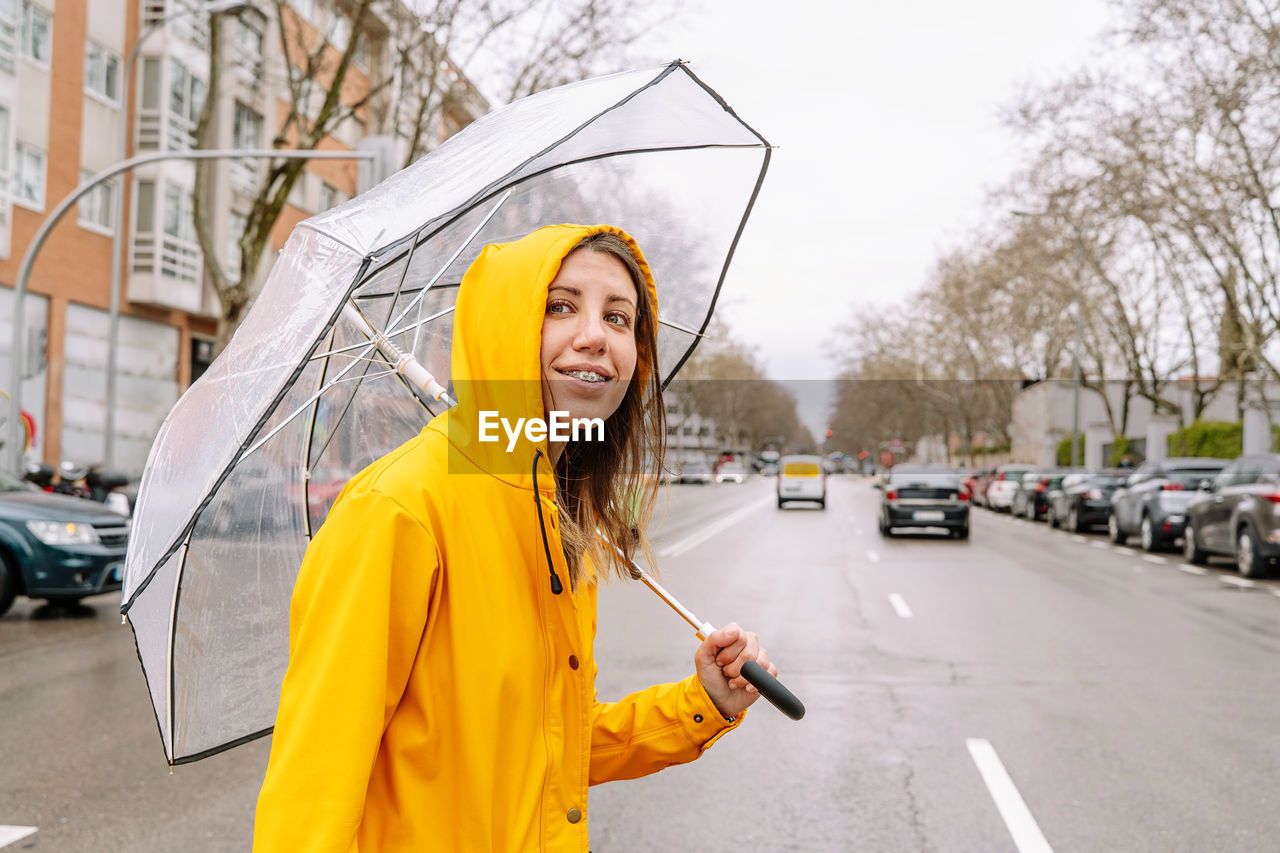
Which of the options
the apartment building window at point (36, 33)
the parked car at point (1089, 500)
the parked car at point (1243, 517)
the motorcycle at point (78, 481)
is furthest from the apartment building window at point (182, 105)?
the parked car at point (1243, 517)

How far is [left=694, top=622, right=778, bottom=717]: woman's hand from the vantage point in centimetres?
203

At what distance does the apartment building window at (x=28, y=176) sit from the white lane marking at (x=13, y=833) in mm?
22299

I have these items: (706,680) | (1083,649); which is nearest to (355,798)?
(706,680)

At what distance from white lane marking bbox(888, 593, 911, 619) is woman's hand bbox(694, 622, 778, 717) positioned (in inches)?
367

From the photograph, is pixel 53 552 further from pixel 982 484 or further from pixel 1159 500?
pixel 982 484

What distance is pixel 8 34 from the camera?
2283 centimetres

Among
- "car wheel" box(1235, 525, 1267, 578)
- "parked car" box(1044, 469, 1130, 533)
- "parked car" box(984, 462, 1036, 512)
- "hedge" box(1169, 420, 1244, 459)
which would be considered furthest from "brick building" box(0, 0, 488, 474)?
"hedge" box(1169, 420, 1244, 459)

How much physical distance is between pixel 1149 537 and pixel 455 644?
2028cm

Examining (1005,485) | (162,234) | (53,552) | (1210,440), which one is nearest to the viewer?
(53,552)

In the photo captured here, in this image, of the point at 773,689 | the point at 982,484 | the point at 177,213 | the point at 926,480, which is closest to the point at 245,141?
the point at 177,213

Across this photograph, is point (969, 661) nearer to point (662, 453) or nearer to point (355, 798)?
point (662, 453)

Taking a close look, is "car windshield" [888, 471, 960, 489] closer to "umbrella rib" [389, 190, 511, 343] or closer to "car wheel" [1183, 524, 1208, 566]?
"car wheel" [1183, 524, 1208, 566]

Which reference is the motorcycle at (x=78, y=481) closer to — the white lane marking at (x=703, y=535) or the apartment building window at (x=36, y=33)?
the white lane marking at (x=703, y=535)

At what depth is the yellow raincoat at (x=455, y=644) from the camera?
1520 mm
